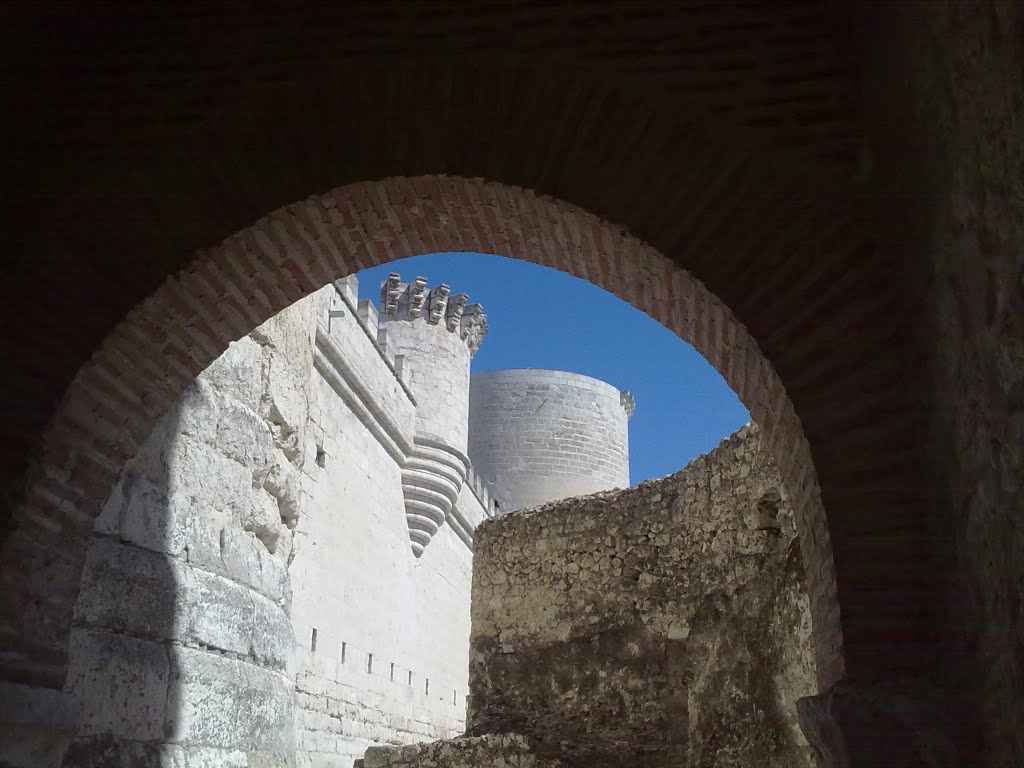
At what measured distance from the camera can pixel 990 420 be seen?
2.10 m

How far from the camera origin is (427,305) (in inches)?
669

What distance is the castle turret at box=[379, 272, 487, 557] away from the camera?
13633 millimetres

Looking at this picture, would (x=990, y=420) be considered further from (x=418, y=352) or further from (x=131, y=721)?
(x=418, y=352)

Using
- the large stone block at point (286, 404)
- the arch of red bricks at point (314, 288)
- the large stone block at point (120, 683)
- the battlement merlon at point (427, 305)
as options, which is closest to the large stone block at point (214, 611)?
the large stone block at point (120, 683)

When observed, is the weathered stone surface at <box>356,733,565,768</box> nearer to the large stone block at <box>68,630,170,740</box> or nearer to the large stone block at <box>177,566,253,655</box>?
the large stone block at <box>177,566,253,655</box>

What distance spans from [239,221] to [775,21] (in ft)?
5.56

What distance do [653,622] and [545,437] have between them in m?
15.6

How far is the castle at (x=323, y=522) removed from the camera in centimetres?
350

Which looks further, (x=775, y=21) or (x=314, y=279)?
(x=314, y=279)

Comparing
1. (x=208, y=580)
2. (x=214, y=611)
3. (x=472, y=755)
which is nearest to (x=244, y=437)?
(x=208, y=580)

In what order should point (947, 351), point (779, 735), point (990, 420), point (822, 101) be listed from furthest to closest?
point (779, 735) < point (822, 101) < point (947, 351) < point (990, 420)

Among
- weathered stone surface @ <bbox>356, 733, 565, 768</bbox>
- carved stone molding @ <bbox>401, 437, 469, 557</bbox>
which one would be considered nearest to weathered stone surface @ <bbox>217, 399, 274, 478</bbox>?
weathered stone surface @ <bbox>356, 733, 565, 768</bbox>

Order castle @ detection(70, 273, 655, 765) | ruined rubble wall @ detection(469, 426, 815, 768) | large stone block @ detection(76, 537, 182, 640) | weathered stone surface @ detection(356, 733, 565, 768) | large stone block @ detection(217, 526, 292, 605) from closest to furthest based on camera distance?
large stone block @ detection(76, 537, 182, 640) → castle @ detection(70, 273, 655, 765) → large stone block @ detection(217, 526, 292, 605) → ruined rubble wall @ detection(469, 426, 815, 768) → weathered stone surface @ detection(356, 733, 565, 768)

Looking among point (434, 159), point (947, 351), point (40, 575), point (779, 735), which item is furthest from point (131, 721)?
point (779, 735)
